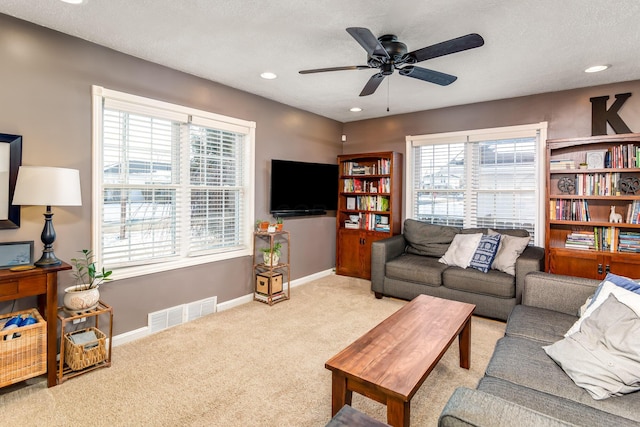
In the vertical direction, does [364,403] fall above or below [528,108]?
below

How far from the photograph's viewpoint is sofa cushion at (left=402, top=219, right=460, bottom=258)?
4.28 meters

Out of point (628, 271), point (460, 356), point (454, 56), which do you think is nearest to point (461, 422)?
point (460, 356)

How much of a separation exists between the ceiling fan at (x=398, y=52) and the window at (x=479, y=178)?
6.49ft

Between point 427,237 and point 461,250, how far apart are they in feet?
1.92

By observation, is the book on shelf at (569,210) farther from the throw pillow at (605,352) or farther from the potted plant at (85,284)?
the potted plant at (85,284)

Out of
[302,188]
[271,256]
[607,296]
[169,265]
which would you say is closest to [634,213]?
[607,296]

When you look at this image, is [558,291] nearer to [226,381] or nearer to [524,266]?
[524,266]

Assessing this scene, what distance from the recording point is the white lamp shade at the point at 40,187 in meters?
2.16

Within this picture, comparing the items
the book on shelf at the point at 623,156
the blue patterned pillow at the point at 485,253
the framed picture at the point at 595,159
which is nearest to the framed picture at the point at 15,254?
the blue patterned pillow at the point at 485,253

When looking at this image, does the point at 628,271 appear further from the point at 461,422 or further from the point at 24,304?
the point at 24,304

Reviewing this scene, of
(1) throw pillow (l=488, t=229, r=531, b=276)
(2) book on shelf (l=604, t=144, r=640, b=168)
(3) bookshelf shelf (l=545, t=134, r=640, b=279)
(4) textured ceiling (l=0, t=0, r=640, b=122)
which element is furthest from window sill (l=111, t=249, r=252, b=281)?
(2) book on shelf (l=604, t=144, r=640, b=168)

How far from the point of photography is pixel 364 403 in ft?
6.82

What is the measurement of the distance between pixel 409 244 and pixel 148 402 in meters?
3.55

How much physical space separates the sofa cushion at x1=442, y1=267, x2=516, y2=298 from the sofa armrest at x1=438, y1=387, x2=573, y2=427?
100 inches
